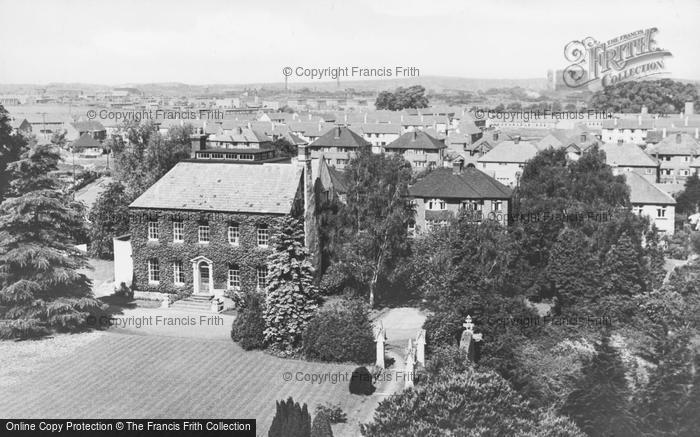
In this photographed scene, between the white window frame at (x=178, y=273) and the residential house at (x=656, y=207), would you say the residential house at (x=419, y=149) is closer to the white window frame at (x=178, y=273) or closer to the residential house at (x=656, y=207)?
the residential house at (x=656, y=207)

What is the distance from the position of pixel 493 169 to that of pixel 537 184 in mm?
37175

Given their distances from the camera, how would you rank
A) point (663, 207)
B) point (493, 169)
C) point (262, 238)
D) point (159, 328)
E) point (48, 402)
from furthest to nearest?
point (493, 169)
point (663, 207)
point (262, 238)
point (159, 328)
point (48, 402)

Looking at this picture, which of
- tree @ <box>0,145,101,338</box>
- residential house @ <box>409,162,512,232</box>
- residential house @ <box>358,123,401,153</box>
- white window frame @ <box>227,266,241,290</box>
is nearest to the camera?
tree @ <box>0,145,101,338</box>

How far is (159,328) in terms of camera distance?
43.0m

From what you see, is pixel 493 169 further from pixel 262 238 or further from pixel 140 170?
pixel 262 238

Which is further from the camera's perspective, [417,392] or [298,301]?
[298,301]

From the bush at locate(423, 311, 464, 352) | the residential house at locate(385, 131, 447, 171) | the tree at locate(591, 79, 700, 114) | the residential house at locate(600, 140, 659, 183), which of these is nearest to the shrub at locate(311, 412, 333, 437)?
the bush at locate(423, 311, 464, 352)

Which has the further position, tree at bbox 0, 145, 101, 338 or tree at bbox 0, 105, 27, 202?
tree at bbox 0, 105, 27, 202

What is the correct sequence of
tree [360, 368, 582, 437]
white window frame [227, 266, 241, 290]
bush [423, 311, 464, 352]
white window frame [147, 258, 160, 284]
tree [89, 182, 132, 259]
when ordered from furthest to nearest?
tree [89, 182, 132, 259]
white window frame [147, 258, 160, 284]
white window frame [227, 266, 241, 290]
bush [423, 311, 464, 352]
tree [360, 368, 582, 437]

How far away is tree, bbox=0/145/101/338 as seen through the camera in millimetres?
40062

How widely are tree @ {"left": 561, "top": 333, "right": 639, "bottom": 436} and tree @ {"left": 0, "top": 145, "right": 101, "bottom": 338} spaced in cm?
2407

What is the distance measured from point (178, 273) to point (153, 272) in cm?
160

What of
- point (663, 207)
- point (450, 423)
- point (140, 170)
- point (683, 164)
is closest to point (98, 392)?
point (450, 423)

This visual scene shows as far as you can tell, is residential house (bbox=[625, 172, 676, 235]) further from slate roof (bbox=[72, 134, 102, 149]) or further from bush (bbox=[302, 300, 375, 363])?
slate roof (bbox=[72, 134, 102, 149])
